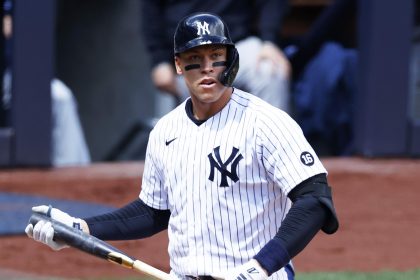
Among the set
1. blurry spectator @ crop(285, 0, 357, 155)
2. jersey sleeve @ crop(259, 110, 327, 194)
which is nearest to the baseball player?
jersey sleeve @ crop(259, 110, 327, 194)

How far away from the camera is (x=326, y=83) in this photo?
32.0ft

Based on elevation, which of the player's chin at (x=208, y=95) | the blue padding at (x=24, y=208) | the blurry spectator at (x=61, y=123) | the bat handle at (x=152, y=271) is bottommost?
the blue padding at (x=24, y=208)

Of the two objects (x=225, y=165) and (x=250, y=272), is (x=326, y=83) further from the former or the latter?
(x=250, y=272)

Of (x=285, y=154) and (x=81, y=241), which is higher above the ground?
(x=285, y=154)

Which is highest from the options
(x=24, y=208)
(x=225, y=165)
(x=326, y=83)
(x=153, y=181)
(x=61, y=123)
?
(x=225, y=165)

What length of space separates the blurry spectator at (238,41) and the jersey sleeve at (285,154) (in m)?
3.74

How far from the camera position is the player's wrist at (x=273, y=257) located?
3.19 metres

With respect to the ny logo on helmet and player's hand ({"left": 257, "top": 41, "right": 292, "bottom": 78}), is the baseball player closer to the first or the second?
the ny logo on helmet

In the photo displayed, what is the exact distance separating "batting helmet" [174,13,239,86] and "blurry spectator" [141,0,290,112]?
3627 mm

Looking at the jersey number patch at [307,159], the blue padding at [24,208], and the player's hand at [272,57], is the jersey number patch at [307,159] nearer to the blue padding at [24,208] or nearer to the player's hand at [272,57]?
the blue padding at [24,208]

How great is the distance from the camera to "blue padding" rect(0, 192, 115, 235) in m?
6.79

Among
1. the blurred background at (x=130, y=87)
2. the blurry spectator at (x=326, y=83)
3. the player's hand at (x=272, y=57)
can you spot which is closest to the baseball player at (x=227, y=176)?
the player's hand at (x=272, y=57)

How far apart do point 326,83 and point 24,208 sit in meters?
3.48

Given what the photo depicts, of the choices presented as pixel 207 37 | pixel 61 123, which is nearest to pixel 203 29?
pixel 207 37
